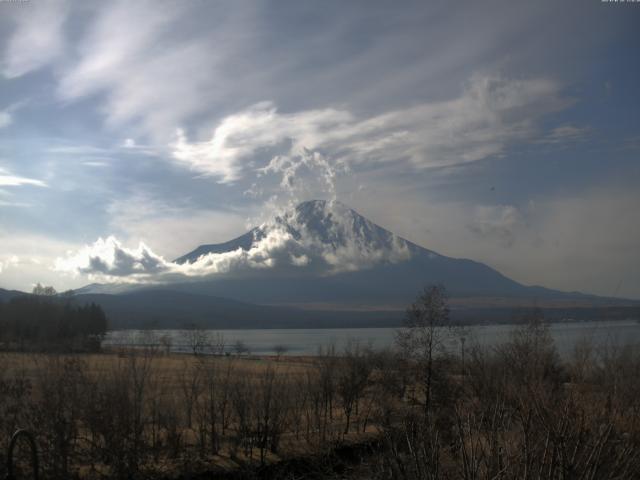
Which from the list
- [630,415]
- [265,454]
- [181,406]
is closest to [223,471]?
[265,454]

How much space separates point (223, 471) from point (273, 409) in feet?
12.5

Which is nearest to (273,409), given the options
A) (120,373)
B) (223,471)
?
(223,471)

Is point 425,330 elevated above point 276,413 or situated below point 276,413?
above

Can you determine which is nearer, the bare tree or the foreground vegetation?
the foreground vegetation

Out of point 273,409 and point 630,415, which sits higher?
point 630,415

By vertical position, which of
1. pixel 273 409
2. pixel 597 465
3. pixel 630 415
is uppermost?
pixel 597 465

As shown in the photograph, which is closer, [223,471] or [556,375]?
[223,471]

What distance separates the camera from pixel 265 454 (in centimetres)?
2517

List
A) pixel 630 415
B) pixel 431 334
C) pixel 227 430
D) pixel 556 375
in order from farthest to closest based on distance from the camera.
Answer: pixel 431 334
pixel 556 375
pixel 227 430
pixel 630 415

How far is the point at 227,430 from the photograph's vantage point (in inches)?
1062

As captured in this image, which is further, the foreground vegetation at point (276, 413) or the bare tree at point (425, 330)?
the bare tree at point (425, 330)

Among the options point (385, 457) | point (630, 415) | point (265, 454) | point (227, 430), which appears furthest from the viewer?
point (227, 430)

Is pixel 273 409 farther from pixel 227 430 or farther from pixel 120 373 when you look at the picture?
pixel 120 373

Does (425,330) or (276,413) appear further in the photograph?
(425,330)
